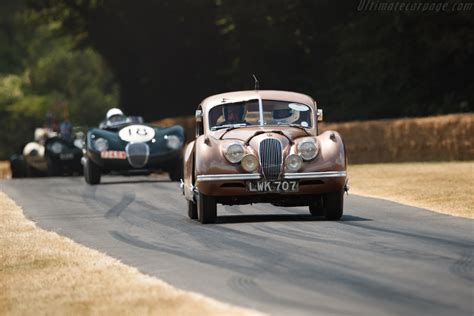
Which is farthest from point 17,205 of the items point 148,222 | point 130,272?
point 130,272

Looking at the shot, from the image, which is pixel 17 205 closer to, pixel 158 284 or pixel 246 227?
pixel 246 227

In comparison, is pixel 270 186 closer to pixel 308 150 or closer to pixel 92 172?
pixel 308 150

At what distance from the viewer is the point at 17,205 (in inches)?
797

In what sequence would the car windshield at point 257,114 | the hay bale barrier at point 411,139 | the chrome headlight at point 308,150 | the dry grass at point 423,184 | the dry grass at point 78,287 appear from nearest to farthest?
the dry grass at point 78,287, the chrome headlight at point 308,150, the car windshield at point 257,114, the dry grass at point 423,184, the hay bale barrier at point 411,139

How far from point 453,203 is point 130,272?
26.9ft

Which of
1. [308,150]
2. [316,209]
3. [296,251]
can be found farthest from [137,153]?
[296,251]

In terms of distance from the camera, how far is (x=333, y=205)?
15.4m

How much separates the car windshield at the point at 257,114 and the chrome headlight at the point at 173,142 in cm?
876

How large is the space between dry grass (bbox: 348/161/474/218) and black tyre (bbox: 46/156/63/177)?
21.6 feet

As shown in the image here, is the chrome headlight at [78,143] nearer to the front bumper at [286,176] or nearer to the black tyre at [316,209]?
the black tyre at [316,209]

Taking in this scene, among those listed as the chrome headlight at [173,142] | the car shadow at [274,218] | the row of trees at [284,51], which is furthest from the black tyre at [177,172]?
the row of trees at [284,51]

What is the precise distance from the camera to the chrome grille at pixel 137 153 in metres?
25.1

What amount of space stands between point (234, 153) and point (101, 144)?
10427mm

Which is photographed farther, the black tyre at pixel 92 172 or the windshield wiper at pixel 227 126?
the black tyre at pixel 92 172
